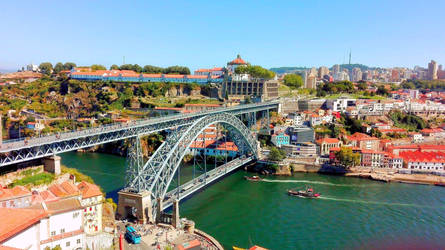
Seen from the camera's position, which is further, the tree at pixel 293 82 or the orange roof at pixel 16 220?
the tree at pixel 293 82

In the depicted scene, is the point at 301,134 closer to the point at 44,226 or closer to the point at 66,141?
the point at 66,141

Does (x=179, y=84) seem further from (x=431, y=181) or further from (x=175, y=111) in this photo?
(x=431, y=181)

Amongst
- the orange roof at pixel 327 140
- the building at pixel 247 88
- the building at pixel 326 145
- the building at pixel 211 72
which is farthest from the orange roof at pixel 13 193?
the building at pixel 211 72

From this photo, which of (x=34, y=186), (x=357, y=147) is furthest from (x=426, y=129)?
(x=34, y=186)

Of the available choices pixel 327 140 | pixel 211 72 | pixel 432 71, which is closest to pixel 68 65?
pixel 211 72

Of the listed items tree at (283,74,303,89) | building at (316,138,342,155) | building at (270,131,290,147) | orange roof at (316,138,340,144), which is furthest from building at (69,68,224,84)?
building at (316,138,342,155)

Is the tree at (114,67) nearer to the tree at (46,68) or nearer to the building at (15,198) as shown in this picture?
the tree at (46,68)

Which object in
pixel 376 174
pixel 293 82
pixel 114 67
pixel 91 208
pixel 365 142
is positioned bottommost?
pixel 376 174
